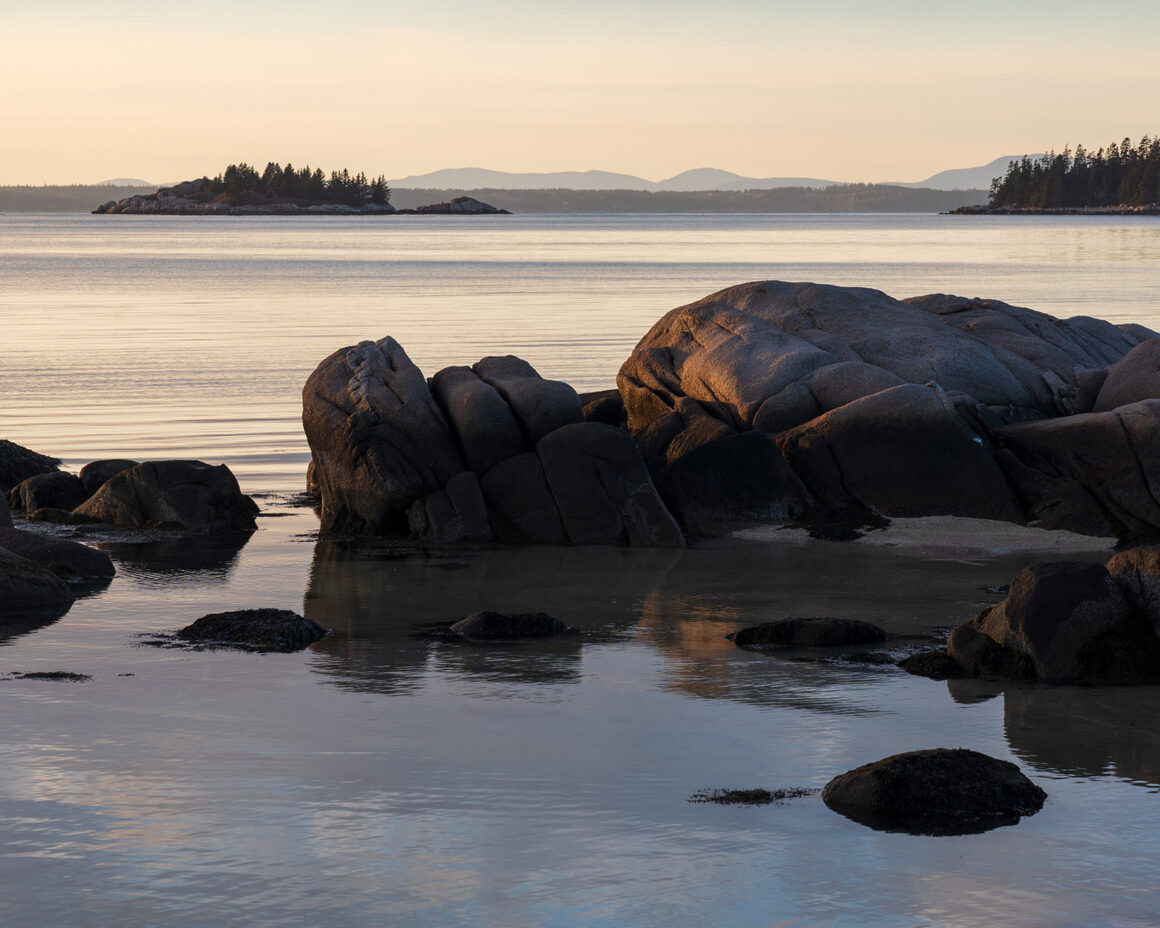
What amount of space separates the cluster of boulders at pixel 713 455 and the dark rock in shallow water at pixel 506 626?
13.6 feet

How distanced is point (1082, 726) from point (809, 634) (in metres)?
2.58

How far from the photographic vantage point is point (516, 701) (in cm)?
1050

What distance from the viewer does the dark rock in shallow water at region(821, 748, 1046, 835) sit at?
8195 mm

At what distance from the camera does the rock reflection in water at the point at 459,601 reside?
11.4m

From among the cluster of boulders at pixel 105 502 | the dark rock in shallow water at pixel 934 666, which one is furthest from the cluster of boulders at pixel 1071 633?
the cluster of boulders at pixel 105 502

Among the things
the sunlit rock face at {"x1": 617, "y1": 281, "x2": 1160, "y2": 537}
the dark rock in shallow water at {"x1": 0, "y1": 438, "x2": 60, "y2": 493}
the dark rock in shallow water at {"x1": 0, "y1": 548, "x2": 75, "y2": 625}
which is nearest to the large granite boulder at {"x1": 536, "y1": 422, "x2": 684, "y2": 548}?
the sunlit rock face at {"x1": 617, "y1": 281, "x2": 1160, "y2": 537}

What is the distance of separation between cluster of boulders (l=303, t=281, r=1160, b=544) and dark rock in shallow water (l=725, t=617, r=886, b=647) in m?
4.31

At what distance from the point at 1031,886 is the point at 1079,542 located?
31.3ft

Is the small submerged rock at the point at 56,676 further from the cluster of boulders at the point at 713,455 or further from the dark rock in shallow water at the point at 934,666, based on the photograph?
the cluster of boulders at the point at 713,455

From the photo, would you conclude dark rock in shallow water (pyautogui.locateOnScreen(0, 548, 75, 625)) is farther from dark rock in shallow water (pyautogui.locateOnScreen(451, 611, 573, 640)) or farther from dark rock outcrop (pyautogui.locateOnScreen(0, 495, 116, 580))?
dark rock in shallow water (pyautogui.locateOnScreen(451, 611, 573, 640))

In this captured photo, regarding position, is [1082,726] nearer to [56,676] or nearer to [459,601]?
[459,601]

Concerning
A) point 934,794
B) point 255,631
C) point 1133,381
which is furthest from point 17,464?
point 934,794

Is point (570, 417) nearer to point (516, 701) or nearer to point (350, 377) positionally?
point (350, 377)

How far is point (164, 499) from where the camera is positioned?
17.5 meters
